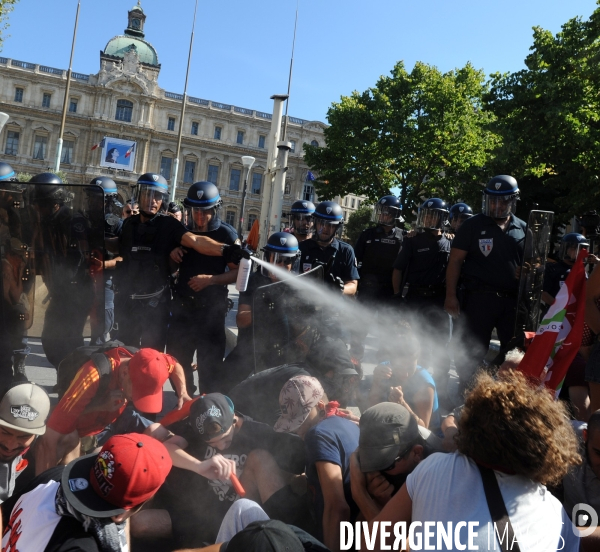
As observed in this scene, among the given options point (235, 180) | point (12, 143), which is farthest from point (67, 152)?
point (235, 180)

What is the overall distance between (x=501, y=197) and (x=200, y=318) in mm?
2524

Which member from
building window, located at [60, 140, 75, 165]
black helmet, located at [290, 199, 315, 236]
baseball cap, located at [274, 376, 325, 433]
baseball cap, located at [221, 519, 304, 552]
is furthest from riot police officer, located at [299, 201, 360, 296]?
building window, located at [60, 140, 75, 165]

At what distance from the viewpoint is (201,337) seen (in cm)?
483

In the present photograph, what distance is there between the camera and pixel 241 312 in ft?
15.1

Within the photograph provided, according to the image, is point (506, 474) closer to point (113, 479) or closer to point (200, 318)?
point (113, 479)

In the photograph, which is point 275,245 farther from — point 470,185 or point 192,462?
point 470,185

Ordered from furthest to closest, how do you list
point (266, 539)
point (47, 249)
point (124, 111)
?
point (124, 111), point (47, 249), point (266, 539)

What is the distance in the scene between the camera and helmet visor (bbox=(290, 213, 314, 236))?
19.9ft

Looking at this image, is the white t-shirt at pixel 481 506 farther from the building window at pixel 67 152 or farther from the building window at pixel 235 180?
the building window at pixel 235 180

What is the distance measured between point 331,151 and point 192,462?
2955 centimetres

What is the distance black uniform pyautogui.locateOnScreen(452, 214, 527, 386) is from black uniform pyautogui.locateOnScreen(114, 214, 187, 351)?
229 centimetres

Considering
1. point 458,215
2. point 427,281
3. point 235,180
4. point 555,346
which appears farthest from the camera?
point 235,180

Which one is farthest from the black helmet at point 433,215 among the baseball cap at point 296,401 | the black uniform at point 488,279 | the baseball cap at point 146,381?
the baseball cap at point 146,381

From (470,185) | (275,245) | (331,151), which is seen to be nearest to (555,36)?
(470,185)
